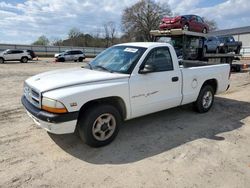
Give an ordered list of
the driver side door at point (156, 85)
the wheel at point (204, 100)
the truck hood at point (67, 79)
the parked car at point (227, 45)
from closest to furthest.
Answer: the truck hood at point (67, 79) < the driver side door at point (156, 85) < the wheel at point (204, 100) < the parked car at point (227, 45)

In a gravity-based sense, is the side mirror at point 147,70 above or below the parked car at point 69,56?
below

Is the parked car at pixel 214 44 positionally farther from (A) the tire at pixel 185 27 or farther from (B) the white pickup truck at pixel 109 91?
(B) the white pickup truck at pixel 109 91

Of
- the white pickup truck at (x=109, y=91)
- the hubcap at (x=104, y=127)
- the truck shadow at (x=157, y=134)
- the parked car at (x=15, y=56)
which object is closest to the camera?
the white pickup truck at (x=109, y=91)

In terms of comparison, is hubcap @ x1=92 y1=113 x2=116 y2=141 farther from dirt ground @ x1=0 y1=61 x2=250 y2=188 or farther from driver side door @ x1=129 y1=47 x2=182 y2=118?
driver side door @ x1=129 y1=47 x2=182 y2=118

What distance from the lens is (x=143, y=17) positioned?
55219 millimetres

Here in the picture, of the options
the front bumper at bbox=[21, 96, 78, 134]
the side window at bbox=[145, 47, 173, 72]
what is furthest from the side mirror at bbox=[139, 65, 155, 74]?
the front bumper at bbox=[21, 96, 78, 134]

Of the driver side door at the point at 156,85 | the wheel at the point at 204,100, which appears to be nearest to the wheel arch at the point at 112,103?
the driver side door at the point at 156,85

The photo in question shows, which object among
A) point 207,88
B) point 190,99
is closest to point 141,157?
point 190,99

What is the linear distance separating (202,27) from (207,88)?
30.3 feet

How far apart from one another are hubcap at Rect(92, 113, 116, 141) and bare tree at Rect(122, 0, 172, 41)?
51766mm

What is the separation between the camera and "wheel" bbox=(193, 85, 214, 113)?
20.0ft

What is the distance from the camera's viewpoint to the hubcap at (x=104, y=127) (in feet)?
13.5

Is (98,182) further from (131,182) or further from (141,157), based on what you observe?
(141,157)

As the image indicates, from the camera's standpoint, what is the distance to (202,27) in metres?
14.2
